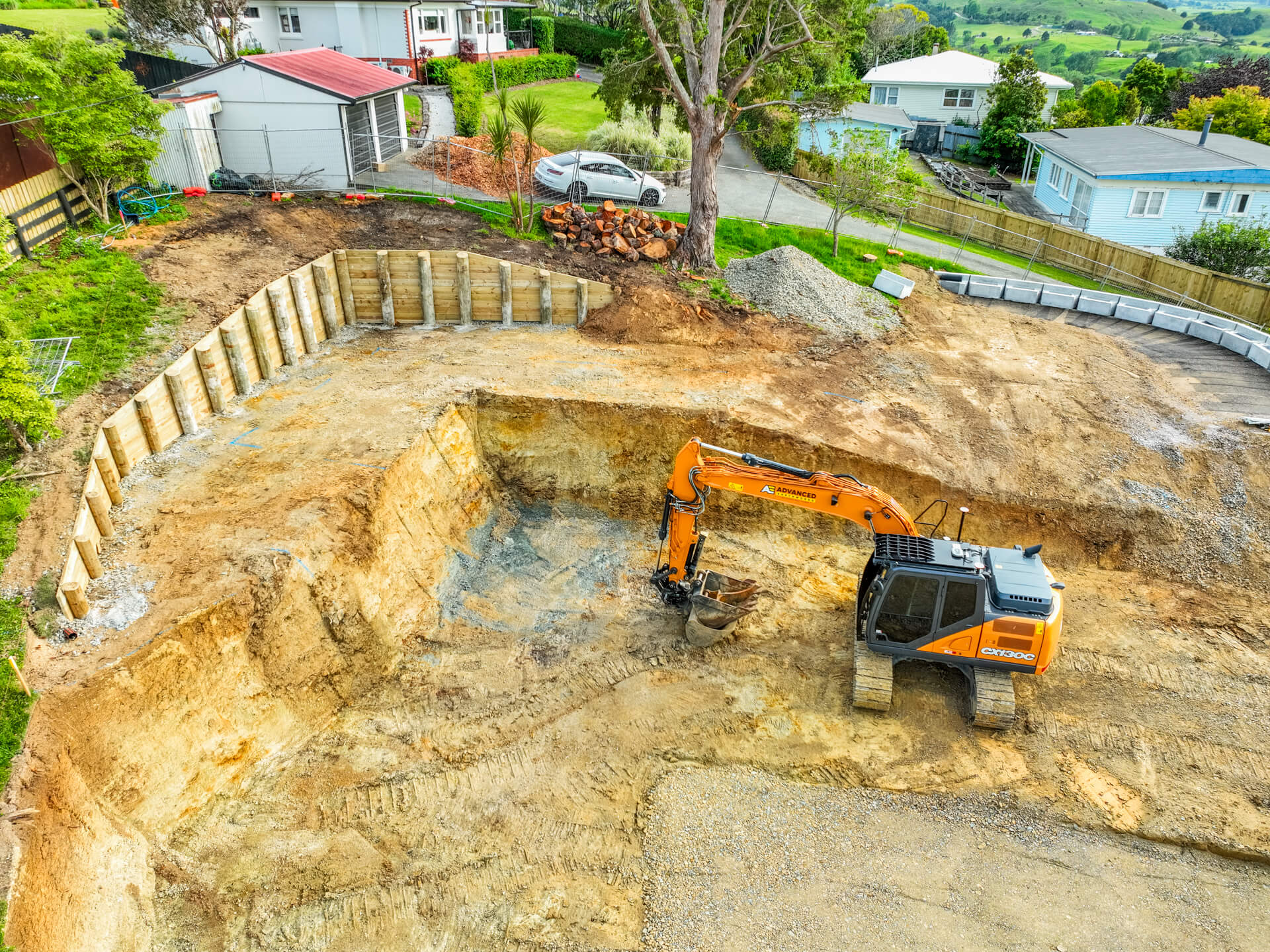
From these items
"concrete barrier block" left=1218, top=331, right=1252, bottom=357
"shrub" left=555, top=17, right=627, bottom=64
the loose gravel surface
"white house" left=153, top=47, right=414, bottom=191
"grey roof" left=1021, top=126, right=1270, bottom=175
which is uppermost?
"shrub" left=555, top=17, right=627, bottom=64

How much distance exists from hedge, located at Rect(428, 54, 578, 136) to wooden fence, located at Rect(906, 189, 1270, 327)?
1835cm

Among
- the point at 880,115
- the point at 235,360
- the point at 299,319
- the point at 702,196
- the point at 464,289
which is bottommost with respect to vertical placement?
the point at 235,360

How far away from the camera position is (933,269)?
2628cm

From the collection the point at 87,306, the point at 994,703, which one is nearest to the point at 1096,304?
the point at 994,703

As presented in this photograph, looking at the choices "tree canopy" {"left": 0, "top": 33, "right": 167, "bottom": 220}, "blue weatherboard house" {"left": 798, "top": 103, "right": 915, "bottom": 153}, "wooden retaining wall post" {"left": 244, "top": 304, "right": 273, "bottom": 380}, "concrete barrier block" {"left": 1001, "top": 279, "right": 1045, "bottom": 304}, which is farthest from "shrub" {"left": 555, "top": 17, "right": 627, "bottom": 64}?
"wooden retaining wall post" {"left": 244, "top": 304, "right": 273, "bottom": 380}

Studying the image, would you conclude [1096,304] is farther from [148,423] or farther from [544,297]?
[148,423]

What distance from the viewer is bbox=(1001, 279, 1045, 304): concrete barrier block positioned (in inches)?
Answer: 979

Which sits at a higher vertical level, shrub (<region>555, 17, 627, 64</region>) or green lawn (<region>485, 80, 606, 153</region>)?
shrub (<region>555, 17, 627, 64</region>)

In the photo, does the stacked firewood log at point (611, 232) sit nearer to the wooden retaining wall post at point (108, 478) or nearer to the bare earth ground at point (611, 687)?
the bare earth ground at point (611, 687)

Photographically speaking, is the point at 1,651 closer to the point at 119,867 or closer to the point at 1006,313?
the point at 119,867

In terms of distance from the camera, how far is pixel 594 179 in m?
26.5

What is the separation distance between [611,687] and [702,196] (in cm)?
1461

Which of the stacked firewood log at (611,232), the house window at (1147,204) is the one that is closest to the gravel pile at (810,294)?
the stacked firewood log at (611,232)

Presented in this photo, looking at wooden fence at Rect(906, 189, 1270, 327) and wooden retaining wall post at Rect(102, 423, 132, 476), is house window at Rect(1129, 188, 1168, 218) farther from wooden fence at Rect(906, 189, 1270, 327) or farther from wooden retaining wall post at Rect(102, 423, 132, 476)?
wooden retaining wall post at Rect(102, 423, 132, 476)
